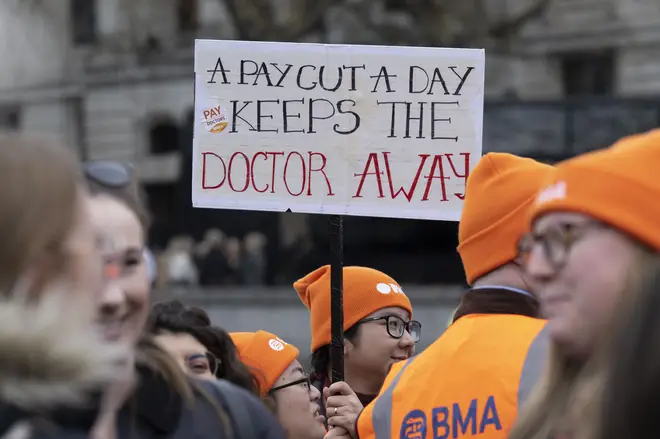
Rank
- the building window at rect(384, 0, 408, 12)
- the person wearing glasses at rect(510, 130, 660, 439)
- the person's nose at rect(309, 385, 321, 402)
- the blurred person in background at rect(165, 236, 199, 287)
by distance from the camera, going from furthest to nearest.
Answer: the building window at rect(384, 0, 408, 12) → the blurred person in background at rect(165, 236, 199, 287) → the person's nose at rect(309, 385, 321, 402) → the person wearing glasses at rect(510, 130, 660, 439)

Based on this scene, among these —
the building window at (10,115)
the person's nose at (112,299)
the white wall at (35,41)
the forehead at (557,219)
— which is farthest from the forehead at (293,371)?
the building window at (10,115)

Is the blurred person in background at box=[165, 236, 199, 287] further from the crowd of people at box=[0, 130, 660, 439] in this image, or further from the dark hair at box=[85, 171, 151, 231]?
the dark hair at box=[85, 171, 151, 231]

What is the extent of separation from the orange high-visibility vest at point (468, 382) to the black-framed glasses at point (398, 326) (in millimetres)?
1503

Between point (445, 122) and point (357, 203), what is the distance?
0.40 metres

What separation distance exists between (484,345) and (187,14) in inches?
1339

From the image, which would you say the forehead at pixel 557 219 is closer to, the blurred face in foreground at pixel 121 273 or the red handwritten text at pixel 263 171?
the blurred face in foreground at pixel 121 273

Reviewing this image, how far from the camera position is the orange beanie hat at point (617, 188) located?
211 centimetres

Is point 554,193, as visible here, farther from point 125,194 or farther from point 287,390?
point 287,390

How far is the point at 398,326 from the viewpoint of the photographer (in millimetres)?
4988

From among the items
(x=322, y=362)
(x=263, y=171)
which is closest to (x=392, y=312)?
(x=322, y=362)

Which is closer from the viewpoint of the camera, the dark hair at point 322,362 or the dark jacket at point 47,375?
the dark jacket at point 47,375

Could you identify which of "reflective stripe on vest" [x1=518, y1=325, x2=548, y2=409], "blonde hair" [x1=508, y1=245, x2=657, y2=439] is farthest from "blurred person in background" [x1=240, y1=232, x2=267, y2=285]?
"blonde hair" [x1=508, y1=245, x2=657, y2=439]

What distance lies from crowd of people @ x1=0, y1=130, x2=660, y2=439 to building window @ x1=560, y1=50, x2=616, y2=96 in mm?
26960

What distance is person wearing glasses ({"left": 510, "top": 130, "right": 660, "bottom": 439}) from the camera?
205cm
